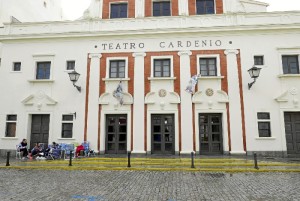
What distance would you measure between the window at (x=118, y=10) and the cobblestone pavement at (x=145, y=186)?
1219cm

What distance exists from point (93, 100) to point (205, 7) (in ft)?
34.7

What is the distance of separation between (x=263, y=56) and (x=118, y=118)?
10.6 metres

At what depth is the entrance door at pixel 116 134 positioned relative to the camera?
16375mm

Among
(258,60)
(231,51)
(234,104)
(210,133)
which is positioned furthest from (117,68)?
(258,60)

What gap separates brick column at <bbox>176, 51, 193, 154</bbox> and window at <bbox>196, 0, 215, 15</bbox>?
3.68 meters

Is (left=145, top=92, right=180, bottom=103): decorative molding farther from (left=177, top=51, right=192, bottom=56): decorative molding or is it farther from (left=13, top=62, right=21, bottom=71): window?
(left=13, top=62, right=21, bottom=71): window

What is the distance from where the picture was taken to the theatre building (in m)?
15.6

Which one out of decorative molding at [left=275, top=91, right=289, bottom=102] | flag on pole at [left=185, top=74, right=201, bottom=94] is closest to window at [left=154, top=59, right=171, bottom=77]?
flag on pole at [left=185, top=74, right=201, bottom=94]

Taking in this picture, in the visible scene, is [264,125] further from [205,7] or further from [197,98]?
[205,7]

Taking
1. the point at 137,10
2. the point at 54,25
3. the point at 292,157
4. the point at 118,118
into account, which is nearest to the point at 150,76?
the point at 118,118

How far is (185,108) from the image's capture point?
629 inches

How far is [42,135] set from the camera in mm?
16969

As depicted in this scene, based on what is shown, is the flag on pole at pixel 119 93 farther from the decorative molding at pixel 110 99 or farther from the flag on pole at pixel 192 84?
the flag on pole at pixel 192 84

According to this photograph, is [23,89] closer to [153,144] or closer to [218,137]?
[153,144]
